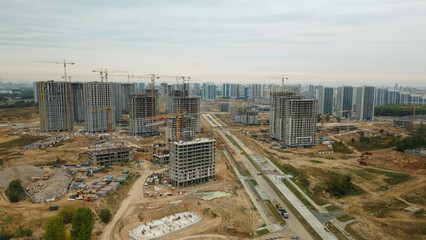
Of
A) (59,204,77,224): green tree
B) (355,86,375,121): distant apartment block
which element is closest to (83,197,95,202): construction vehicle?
(59,204,77,224): green tree

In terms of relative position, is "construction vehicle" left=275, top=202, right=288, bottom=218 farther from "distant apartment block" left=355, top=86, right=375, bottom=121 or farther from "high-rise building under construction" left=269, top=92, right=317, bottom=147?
"distant apartment block" left=355, top=86, right=375, bottom=121

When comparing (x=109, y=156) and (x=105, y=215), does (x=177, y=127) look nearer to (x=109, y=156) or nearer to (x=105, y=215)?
(x=109, y=156)

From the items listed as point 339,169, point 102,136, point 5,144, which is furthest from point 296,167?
point 5,144

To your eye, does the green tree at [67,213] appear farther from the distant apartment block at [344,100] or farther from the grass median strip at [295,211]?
the distant apartment block at [344,100]

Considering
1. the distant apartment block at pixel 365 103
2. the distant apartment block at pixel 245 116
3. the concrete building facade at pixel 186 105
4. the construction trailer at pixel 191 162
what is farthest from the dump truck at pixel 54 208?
the distant apartment block at pixel 365 103

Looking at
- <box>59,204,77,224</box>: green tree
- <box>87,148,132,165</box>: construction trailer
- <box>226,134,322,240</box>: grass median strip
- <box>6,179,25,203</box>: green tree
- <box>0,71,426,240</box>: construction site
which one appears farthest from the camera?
<box>87,148,132,165</box>: construction trailer

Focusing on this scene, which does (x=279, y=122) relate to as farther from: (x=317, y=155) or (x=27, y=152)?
(x=27, y=152)
